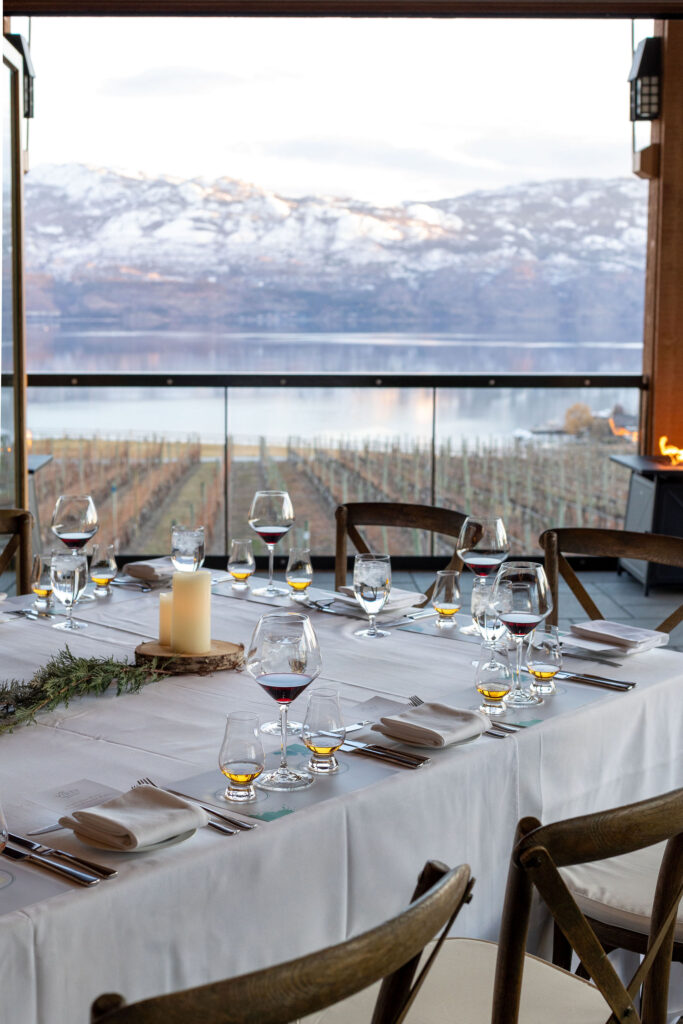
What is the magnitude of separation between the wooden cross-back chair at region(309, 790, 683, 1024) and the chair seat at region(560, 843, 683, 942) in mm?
180

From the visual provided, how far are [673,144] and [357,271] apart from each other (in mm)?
2414

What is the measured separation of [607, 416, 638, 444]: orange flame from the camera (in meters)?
6.75

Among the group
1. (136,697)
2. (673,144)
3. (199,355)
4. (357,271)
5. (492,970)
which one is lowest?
(492,970)

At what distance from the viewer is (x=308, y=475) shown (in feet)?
21.7

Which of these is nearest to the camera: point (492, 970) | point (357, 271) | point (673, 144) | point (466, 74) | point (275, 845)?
point (275, 845)

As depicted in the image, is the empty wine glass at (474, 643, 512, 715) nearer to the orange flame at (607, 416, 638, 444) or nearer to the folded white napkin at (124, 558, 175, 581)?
the folded white napkin at (124, 558, 175, 581)

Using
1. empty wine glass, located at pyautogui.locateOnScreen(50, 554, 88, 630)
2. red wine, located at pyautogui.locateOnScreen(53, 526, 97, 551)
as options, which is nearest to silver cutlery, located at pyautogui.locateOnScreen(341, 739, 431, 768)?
empty wine glass, located at pyautogui.locateOnScreen(50, 554, 88, 630)

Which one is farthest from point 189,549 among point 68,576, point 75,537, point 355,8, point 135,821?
point 355,8

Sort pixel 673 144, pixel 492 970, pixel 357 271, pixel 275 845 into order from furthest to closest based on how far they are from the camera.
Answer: pixel 357 271, pixel 673 144, pixel 492 970, pixel 275 845

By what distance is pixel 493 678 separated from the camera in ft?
6.25

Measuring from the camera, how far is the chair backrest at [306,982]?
85cm

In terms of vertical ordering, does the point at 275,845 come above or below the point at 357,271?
below

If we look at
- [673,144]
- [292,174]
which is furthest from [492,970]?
[292,174]

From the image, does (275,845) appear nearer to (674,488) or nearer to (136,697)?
(136,697)
